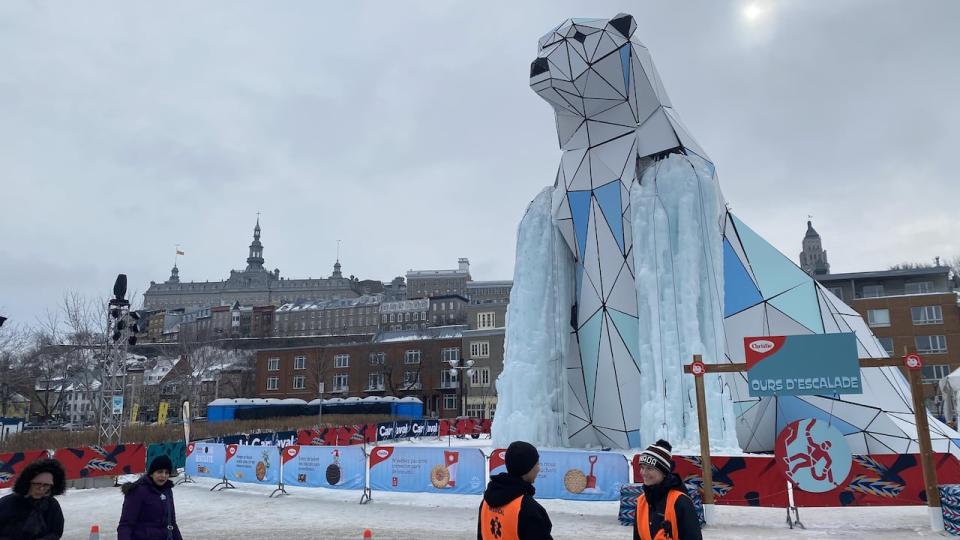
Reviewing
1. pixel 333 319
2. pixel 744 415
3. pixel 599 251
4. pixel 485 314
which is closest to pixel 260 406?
pixel 485 314

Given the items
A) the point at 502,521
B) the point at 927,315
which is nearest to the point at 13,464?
the point at 502,521

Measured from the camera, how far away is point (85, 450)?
18.5m

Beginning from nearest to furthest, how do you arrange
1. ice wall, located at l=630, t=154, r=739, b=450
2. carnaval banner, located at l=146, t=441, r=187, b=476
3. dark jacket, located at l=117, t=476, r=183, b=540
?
dark jacket, located at l=117, t=476, r=183, b=540 → carnaval banner, located at l=146, t=441, r=187, b=476 → ice wall, located at l=630, t=154, r=739, b=450

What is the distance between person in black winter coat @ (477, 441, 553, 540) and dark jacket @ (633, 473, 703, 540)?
2.97 feet

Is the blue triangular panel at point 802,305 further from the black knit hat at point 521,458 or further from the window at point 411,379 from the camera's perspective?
the window at point 411,379

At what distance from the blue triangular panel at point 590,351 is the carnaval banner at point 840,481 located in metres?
11.7

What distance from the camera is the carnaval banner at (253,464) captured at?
17297 mm

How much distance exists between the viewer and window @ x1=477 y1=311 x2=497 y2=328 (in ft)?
232

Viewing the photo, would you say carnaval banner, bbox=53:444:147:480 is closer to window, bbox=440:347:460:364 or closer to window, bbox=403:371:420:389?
window, bbox=403:371:420:389

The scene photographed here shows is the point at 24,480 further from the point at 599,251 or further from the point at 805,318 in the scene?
the point at 805,318

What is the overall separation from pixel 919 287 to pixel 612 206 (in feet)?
157

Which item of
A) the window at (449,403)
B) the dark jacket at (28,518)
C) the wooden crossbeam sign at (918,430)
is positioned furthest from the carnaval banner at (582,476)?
the window at (449,403)

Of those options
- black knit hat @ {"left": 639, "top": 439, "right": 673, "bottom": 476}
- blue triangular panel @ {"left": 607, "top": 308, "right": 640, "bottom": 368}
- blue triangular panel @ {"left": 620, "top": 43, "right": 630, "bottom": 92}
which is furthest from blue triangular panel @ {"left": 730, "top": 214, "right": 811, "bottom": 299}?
black knit hat @ {"left": 639, "top": 439, "right": 673, "bottom": 476}

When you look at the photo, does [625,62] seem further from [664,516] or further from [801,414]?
[664,516]
